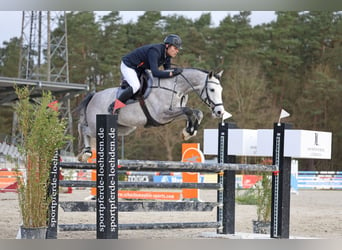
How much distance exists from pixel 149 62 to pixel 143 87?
0.74ft

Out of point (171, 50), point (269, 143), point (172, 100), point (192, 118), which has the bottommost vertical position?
point (269, 143)

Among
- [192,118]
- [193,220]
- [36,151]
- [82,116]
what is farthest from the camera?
Result: [193,220]

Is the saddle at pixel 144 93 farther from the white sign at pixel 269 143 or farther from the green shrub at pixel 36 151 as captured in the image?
the white sign at pixel 269 143

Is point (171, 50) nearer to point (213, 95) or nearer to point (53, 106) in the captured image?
point (213, 95)

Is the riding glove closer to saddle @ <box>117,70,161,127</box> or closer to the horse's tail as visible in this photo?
saddle @ <box>117,70,161,127</box>

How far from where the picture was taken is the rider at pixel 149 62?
480 cm

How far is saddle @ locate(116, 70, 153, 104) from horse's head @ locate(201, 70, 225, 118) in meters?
0.42

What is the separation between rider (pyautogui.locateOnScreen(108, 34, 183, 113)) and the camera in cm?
480

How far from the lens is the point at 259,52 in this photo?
93.9 feet

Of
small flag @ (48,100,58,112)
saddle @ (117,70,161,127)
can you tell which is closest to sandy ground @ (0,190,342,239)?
saddle @ (117,70,161,127)

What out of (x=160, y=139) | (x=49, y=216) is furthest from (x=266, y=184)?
(x=160, y=139)

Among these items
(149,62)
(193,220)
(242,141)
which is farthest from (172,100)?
(193,220)

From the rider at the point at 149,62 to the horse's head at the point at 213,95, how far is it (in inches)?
9.3

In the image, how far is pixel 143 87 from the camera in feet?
16.3
